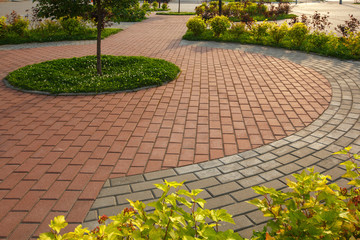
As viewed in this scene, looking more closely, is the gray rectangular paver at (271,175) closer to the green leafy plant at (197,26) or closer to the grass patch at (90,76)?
the grass patch at (90,76)

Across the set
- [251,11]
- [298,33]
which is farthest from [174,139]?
[251,11]

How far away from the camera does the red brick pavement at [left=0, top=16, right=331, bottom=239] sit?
11.4ft

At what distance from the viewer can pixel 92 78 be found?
24.5ft

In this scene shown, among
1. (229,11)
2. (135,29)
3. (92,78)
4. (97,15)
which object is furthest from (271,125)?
(229,11)

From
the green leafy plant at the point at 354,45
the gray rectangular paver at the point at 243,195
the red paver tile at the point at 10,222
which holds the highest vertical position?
the green leafy plant at the point at 354,45

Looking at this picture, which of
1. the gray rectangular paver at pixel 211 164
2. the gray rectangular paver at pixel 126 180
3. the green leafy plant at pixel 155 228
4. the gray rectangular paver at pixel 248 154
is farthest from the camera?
the gray rectangular paver at pixel 248 154

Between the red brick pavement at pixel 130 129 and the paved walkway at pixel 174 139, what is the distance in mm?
17

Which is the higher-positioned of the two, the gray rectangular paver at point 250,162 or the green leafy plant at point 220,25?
the green leafy plant at point 220,25

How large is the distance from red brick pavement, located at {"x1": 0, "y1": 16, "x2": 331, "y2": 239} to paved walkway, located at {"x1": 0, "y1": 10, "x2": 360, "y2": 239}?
0.06 ft

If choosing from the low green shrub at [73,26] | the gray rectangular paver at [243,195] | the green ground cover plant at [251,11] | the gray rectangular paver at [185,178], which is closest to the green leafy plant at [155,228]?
the gray rectangular paver at [243,195]

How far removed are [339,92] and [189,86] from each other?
339 cm

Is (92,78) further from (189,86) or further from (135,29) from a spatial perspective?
(135,29)

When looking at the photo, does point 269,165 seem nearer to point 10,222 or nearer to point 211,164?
point 211,164

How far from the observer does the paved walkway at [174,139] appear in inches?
134
